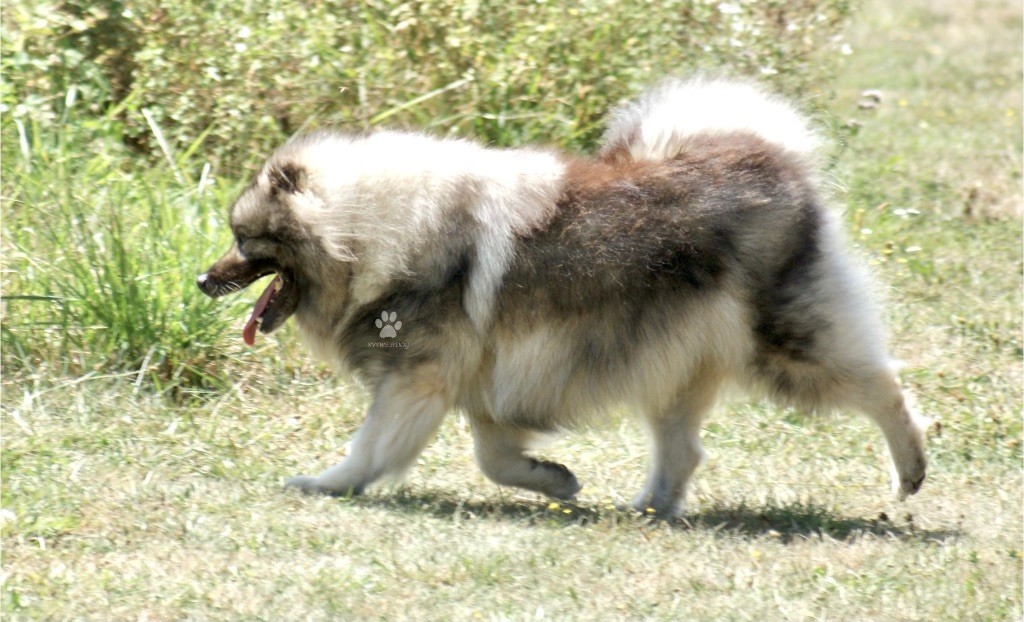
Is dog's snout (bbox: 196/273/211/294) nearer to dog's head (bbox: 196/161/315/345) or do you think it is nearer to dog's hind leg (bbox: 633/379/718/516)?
dog's head (bbox: 196/161/315/345)

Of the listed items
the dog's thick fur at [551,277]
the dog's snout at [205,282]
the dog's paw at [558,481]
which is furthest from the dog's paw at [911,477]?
the dog's snout at [205,282]

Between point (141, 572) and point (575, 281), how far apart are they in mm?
1735

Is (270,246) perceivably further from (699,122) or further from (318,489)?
(699,122)

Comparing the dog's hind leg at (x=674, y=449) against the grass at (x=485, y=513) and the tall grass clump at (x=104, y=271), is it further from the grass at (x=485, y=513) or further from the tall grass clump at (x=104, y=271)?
the tall grass clump at (x=104, y=271)

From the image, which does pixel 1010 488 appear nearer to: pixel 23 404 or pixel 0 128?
pixel 23 404

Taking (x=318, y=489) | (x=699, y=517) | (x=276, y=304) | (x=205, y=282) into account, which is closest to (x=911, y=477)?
(x=699, y=517)

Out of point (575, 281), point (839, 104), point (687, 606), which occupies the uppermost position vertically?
point (575, 281)

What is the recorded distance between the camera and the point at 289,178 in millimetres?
4723

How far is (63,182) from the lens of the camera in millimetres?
6719

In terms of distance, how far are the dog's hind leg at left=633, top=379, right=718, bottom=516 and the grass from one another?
0.12 meters

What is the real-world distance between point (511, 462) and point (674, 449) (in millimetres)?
665

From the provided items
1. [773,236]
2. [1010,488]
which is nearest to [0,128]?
[773,236]

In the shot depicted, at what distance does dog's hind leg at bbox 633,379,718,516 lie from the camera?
16.9 ft

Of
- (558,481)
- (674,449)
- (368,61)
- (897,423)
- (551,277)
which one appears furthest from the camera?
(368,61)
